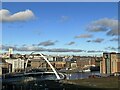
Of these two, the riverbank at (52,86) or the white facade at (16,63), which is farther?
the white facade at (16,63)

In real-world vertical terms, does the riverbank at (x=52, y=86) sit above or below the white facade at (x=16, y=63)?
below

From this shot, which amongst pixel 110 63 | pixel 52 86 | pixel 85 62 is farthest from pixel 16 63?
pixel 85 62

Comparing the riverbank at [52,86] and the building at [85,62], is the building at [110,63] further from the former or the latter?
the riverbank at [52,86]

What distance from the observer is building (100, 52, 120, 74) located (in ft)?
77.3

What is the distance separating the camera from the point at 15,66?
20094 mm

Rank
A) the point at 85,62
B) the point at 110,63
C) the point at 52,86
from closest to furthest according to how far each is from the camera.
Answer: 1. the point at 52,86
2. the point at 110,63
3. the point at 85,62

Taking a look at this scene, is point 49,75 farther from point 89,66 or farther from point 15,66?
point 89,66

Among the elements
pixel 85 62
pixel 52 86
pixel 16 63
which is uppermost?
pixel 16 63

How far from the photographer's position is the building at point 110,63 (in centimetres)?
2355

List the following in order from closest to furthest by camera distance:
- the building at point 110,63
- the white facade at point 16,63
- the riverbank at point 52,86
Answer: the riverbank at point 52,86 → the white facade at point 16,63 → the building at point 110,63

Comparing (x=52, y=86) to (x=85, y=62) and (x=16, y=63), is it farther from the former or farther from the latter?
(x=85, y=62)

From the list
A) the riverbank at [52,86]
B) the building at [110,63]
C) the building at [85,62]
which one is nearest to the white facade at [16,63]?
the riverbank at [52,86]

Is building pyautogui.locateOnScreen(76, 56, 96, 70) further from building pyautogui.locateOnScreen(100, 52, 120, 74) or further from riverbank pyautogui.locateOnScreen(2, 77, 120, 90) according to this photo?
riverbank pyautogui.locateOnScreen(2, 77, 120, 90)

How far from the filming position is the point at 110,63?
24.8 metres
